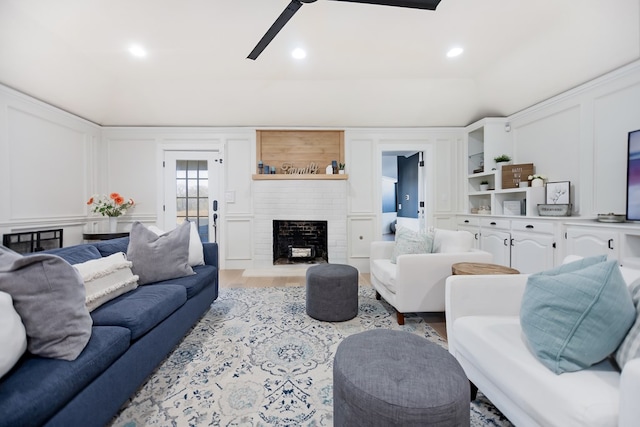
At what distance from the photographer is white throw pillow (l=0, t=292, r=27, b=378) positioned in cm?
93

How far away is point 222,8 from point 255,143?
7.61ft

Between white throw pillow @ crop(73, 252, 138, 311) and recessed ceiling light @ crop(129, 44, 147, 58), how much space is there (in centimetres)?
250

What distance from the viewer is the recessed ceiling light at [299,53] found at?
3.20 metres

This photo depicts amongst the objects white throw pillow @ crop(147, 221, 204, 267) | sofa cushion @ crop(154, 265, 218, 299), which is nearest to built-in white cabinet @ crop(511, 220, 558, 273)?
sofa cushion @ crop(154, 265, 218, 299)

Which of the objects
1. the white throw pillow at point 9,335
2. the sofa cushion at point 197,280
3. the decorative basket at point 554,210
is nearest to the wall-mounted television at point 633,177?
the decorative basket at point 554,210

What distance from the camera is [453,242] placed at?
2.68 metres

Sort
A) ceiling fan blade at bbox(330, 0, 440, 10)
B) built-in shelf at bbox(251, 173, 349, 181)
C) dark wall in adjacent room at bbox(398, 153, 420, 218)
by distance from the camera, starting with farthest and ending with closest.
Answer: dark wall in adjacent room at bbox(398, 153, 420, 218) < built-in shelf at bbox(251, 173, 349, 181) < ceiling fan blade at bbox(330, 0, 440, 10)

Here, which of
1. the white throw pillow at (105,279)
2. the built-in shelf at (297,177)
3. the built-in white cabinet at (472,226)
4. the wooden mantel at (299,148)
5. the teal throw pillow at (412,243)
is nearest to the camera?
the white throw pillow at (105,279)

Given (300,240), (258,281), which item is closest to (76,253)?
(258,281)

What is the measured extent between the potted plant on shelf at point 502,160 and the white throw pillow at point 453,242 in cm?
212

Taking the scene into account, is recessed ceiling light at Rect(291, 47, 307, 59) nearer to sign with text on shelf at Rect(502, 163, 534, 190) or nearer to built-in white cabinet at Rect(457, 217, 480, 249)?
sign with text on shelf at Rect(502, 163, 534, 190)

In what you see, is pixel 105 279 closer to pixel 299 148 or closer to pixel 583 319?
pixel 583 319

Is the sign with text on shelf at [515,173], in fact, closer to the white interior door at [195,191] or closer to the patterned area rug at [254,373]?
the patterned area rug at [254,373]

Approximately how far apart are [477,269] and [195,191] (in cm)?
437
